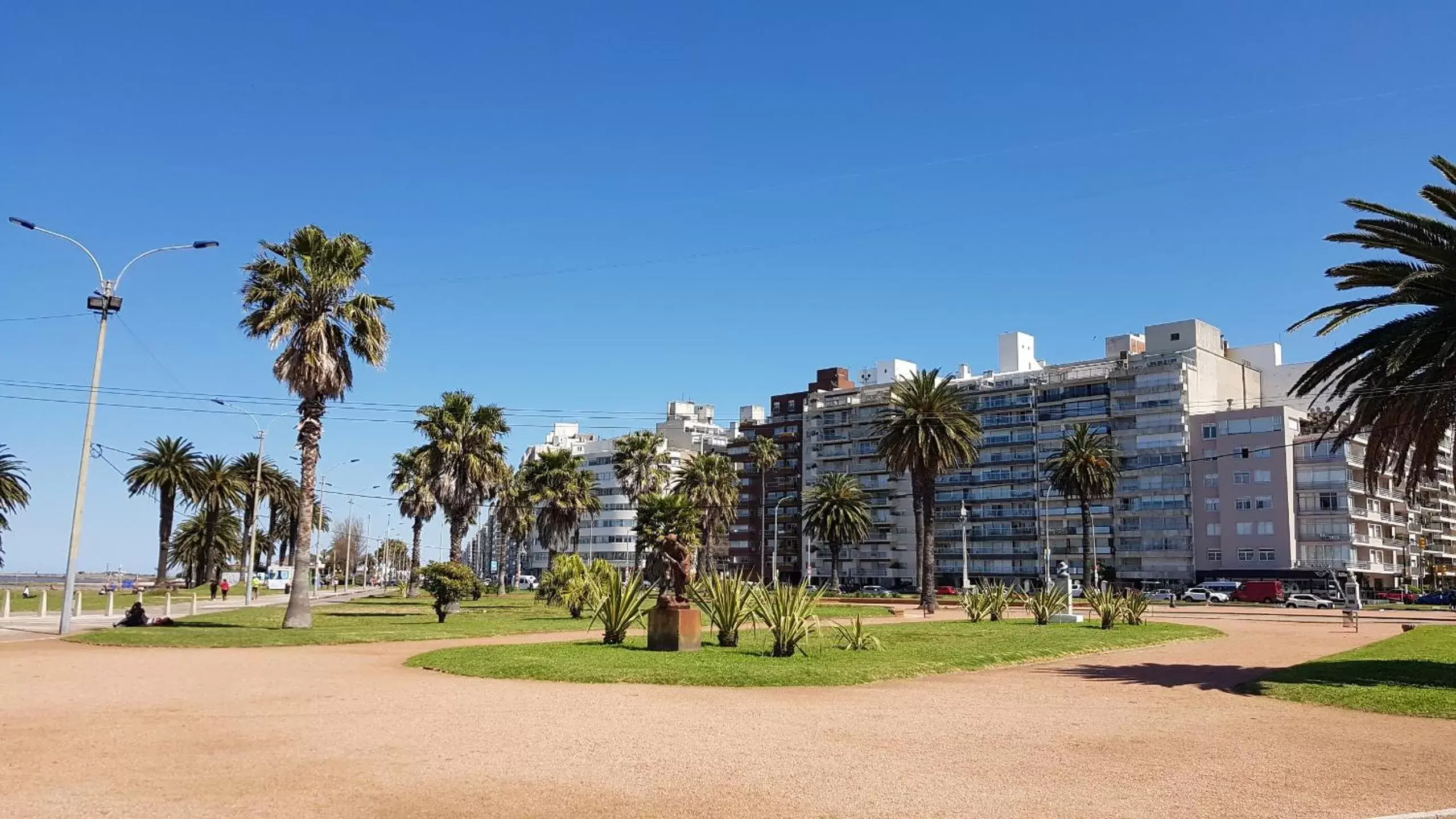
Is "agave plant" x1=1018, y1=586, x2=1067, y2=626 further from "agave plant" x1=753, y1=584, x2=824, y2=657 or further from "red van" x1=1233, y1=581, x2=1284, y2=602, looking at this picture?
"red van" x1=1233, y1=581, x2=1284, y2=602

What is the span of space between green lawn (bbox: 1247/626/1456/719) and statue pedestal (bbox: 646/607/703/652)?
1085 centimetres

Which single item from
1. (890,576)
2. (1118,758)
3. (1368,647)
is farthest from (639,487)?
(1118,758)

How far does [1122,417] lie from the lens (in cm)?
11012

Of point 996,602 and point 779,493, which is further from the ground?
point 779,493

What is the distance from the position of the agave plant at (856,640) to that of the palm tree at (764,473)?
65332mm

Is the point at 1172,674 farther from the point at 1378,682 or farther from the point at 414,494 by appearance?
the point at 414,494

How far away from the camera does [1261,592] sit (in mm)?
83250

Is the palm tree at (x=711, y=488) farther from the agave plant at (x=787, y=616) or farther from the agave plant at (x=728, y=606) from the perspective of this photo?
the agave plant at (x=787, y=616)

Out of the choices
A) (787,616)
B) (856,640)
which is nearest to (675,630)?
(787,616)

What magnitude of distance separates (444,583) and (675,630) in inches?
670

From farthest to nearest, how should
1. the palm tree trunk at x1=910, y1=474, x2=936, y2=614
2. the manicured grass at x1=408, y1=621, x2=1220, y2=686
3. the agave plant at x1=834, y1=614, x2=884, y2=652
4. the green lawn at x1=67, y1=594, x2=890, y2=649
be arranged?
the palm tree trunk at x1=910, y1=474, x2=936, y2=614 < the green lawn at x1=67, y1=594, x2=890, y2=649 < the agave plant at x1=834, y1=614, x2=884, y2=652 < the manicured grass at x1=408, y1=621, x2=1220, y2=686

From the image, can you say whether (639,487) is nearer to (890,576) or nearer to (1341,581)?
(890,576)

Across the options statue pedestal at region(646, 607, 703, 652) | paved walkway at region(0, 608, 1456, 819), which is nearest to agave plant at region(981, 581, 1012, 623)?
statue pedestal at region(646, 607, 703, 652)

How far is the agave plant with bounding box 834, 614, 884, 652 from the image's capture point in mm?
23797
